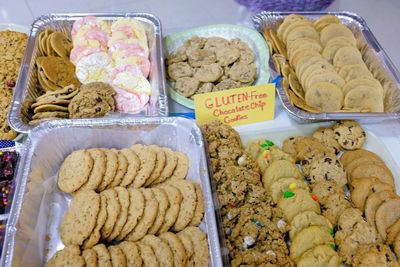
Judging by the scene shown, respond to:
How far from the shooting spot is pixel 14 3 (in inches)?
101

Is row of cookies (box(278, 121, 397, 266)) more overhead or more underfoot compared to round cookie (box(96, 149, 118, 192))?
more underfoot

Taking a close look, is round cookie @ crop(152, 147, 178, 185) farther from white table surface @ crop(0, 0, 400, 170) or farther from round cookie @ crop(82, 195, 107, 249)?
white table surface @ crop(0, 0, 400, 170)

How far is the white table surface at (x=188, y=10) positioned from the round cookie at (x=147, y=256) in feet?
4.88

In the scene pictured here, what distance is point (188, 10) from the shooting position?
266 cm

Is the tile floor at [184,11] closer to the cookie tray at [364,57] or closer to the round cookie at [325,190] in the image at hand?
the cookie tray at [364,57]

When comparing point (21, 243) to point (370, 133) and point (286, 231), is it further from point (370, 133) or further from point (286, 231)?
point (370, 133)

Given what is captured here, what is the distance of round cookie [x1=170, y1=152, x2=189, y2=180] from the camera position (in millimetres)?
1636

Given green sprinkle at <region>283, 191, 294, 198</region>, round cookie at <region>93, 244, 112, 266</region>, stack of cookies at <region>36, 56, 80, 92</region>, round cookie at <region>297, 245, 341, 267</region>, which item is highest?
A: stack of cookies at <region>36, 56, 80, 92</region>

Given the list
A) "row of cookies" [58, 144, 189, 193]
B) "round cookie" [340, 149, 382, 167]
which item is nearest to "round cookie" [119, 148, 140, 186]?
"row of cookies" [58, 144, 189, 193]

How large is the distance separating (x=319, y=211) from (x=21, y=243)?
111cm

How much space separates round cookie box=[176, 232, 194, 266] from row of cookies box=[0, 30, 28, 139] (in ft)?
3.05

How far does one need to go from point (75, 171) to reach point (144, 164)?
0.88 ft

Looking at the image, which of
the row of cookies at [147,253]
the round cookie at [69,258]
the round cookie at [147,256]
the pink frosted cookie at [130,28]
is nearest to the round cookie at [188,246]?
the row of cookies at [147,253]

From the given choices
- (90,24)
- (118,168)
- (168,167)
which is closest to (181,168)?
(168,167)
